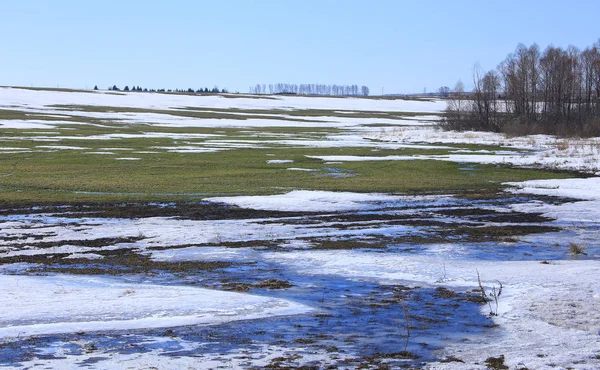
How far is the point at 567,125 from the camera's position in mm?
71062

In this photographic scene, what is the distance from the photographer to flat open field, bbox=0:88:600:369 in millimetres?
9617

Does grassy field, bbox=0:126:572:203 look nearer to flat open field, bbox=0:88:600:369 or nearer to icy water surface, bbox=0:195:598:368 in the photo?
flat open field, bbox=0:88:600:369

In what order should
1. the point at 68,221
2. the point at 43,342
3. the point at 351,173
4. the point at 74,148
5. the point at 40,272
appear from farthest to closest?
the point at 74,148
the point at 351,173
the point at 68,221
the point at 40,272
the point at 43,342

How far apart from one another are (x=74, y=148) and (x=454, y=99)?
48.2 meters

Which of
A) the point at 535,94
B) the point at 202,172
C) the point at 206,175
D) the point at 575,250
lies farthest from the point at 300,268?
the point at 535,94

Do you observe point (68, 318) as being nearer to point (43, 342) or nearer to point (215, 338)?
point (43, 342)

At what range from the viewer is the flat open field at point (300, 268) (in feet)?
31.6

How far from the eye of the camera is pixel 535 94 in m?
87.4

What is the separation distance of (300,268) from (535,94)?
78.1 meters

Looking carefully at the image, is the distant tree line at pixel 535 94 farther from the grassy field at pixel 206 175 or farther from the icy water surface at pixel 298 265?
the icy water surface at pixel 298 265

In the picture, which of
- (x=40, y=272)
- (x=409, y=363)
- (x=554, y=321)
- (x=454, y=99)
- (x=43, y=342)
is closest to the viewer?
(x=409, y=363)

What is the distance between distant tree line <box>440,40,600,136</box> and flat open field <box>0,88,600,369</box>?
41.5m

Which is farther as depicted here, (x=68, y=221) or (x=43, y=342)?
(x=68, y=221)

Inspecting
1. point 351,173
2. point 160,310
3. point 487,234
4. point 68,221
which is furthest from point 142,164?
point 160,310
